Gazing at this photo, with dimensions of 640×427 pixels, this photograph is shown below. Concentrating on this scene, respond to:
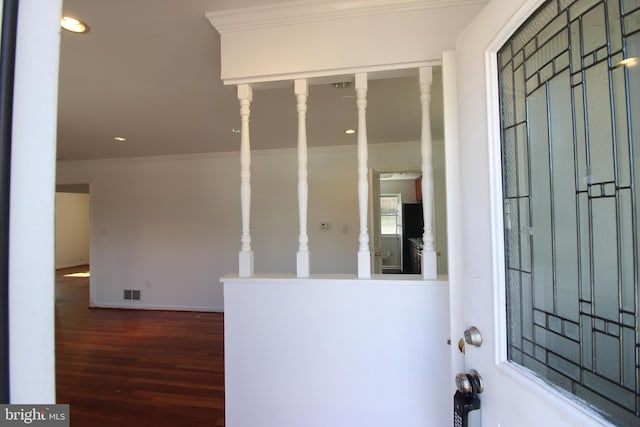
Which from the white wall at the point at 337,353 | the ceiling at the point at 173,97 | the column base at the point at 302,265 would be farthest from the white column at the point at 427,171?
the column base at the point at 302,265

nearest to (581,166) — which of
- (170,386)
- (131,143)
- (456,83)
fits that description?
(456,83)

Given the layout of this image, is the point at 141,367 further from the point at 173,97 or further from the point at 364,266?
the point at 364,266

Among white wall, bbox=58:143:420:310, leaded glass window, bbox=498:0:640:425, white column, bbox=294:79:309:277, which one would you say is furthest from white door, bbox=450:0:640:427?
white wall, bbox=58:143:420:310

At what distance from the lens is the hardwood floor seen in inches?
84.3

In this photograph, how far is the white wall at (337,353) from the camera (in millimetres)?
1346

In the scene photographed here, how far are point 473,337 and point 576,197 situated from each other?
1.61ft

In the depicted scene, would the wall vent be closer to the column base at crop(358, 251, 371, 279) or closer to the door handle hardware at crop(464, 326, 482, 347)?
the column base at crop(358, 251, 371, 279)

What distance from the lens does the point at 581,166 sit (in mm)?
677

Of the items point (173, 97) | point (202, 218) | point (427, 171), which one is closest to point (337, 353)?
point (427, 171)

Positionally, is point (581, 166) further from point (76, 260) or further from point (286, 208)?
point (76, 260)

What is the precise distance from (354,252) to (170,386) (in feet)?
8.75

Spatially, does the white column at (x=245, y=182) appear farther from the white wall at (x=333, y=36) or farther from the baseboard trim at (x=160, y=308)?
the baseboard trim at (x=160, y=308)

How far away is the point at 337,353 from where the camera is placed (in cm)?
141

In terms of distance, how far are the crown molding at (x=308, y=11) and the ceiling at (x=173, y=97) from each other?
0.05m
